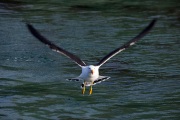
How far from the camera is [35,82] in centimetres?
2156

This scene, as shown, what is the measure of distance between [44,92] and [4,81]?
1.50m

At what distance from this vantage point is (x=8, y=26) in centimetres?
2745

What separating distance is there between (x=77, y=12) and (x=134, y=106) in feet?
35.4

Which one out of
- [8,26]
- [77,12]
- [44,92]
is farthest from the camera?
[77,12]

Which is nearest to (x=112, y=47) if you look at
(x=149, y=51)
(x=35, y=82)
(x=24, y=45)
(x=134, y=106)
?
(x=149, y=51)

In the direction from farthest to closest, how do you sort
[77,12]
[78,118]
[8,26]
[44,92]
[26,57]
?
[77,12], [8,26], [26,57], [44,92], [78,118]

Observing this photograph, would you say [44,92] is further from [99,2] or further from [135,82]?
[99,2]

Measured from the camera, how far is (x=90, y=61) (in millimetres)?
23484

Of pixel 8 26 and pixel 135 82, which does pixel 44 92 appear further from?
pixel 8 26

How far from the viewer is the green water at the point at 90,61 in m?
19.3

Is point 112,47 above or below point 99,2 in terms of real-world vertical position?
below

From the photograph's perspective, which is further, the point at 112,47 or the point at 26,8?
the point at 26,8

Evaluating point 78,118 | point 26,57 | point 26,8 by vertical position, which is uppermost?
point 26,8

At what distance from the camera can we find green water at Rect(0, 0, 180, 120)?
19312 millimetres
